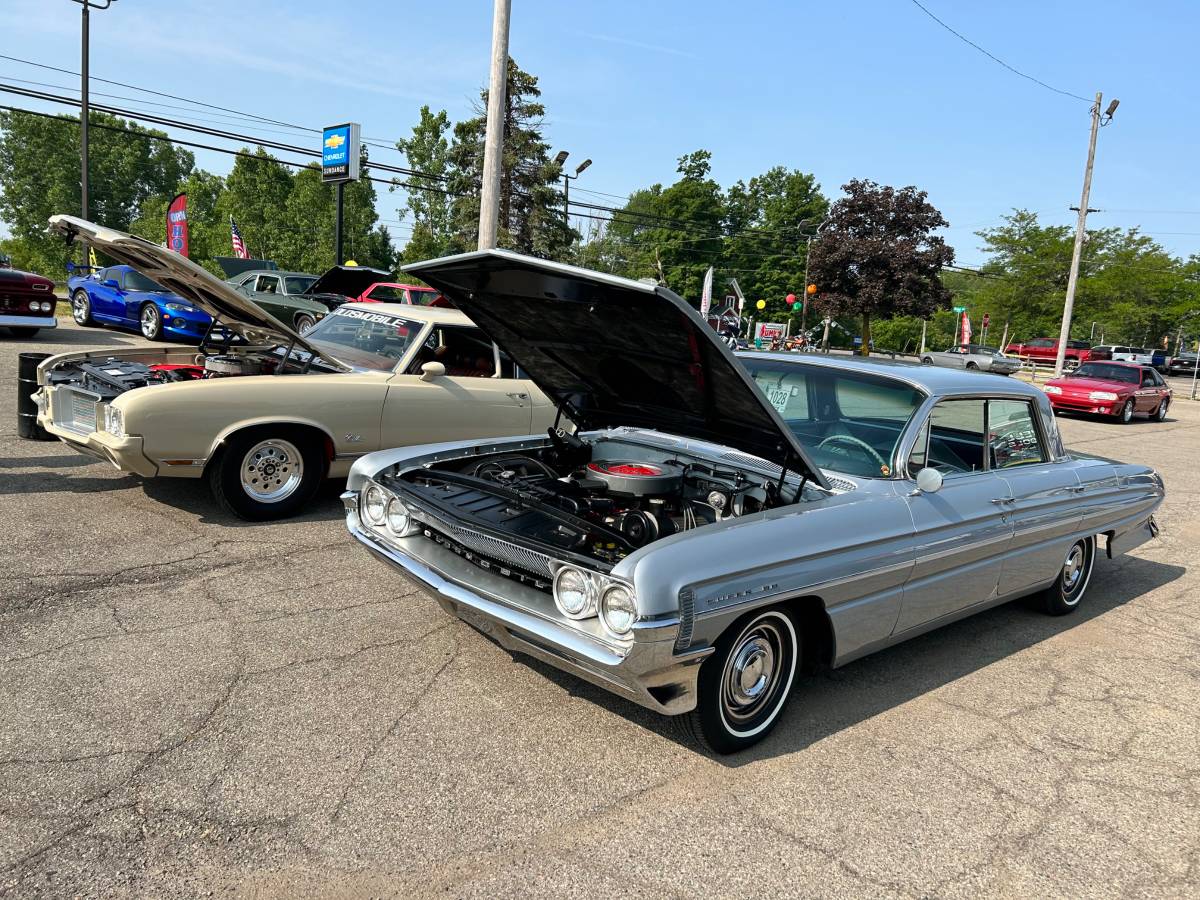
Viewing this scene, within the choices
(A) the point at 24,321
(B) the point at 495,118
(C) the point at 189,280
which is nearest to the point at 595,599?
(C) the point at 189,280

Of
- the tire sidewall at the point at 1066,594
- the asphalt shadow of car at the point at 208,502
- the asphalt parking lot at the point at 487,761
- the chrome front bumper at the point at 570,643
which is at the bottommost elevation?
the asphalt parking lot at the point at 487,761

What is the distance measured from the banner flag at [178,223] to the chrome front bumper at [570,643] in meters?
22.2

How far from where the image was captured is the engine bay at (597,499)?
10.6 ft

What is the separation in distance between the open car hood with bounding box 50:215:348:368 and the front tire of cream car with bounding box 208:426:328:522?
75 cm

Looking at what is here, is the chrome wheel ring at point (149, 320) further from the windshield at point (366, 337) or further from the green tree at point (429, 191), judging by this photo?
the green tree at point (429, 191)

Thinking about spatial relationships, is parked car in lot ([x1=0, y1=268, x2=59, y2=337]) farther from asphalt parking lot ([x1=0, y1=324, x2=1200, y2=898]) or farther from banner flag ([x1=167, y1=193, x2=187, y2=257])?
asphalt parking lot ([x1=0, y1=324, x2=1200, y2=898])

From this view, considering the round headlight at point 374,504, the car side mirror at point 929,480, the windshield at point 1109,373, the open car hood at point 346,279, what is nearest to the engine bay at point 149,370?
the round headlight at point 374,504

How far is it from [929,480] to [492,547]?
189 cm

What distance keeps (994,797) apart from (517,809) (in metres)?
1.74

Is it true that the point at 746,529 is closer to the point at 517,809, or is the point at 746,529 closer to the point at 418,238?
the point at 517,809

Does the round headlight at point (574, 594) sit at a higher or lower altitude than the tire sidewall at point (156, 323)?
lower

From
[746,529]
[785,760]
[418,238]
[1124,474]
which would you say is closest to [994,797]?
[785,760]

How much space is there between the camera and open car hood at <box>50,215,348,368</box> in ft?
16.4

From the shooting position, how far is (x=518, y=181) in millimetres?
34406
